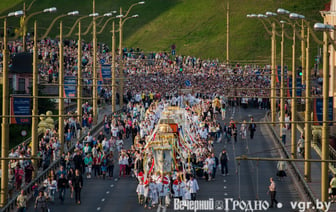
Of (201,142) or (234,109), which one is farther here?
(234,109)

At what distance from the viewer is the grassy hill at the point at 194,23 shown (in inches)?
5802

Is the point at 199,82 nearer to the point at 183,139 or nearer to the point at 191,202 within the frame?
the point at 183,139

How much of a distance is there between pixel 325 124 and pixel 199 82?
49876 millimetres

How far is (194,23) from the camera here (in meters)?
160

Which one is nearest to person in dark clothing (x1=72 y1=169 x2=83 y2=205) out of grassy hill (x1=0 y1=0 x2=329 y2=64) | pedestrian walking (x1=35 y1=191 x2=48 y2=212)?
pedestrian walking (x1=35 y1=191 x2=48 y2=212)

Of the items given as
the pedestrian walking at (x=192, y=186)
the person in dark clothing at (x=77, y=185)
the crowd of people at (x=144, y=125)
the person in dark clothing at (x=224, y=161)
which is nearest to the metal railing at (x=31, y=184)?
the crowd of people at (x=144, y=125)

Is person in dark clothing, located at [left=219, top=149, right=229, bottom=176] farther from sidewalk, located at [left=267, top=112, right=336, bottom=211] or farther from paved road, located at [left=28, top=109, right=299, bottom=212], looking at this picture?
sidewalk, located at [left=267, top=112, right=336, bottom=211]

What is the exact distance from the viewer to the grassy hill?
147 meters

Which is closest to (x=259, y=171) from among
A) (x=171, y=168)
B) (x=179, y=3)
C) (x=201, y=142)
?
(x=201, y=142)

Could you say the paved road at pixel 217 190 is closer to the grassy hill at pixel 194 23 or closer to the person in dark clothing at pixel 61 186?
the person in dark clothing at pixel 61 186

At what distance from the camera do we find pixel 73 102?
101 meters

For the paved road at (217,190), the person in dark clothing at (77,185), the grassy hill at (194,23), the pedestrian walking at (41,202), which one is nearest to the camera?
the pedestrian walking at (41,202)

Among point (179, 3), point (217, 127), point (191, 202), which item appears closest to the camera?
point (191, 202)

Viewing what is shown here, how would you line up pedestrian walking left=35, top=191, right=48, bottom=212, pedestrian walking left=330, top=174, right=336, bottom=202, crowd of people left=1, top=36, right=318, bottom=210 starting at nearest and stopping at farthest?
1. pedestrian walking left=35, top=191, right=48, bottom=212
2. pedestrian walking left=330, top=174, right=336, bottom=202
3. crowd of people left=1, top=36, right=318, bottom=210
